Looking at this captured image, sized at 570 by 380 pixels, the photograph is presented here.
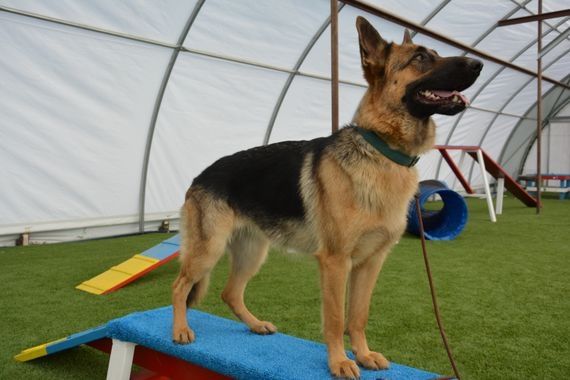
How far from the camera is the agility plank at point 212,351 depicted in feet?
8.11

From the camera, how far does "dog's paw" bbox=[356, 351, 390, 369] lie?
2.57 m

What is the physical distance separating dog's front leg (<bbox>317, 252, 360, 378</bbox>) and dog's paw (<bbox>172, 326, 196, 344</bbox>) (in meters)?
0.82

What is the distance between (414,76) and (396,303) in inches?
108

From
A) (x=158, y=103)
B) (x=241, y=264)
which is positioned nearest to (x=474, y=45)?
(x=158, y=103)

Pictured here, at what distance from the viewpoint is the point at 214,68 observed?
900 centimetres

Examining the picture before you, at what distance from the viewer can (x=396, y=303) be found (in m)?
4.74

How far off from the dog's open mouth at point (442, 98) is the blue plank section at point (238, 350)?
4.31 feet

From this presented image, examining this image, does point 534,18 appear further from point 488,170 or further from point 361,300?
point 361,300

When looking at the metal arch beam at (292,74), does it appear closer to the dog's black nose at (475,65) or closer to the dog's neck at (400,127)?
the dog's neck at (400,127)

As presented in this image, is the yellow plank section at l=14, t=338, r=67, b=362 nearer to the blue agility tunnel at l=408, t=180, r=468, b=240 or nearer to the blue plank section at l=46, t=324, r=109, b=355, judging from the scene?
the blue plank section at l=46, t=324, r=109, b=355

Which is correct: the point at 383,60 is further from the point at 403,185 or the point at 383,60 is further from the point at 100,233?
the point at 100,233

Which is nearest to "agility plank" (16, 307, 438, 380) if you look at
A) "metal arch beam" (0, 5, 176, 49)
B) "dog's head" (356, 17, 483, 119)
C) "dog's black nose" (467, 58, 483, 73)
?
"dog's head" (356, 17, 483, 119)

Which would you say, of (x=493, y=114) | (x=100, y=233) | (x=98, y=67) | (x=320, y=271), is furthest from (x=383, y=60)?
(x=493, y=114)

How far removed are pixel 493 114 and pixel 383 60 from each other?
15.8 m
